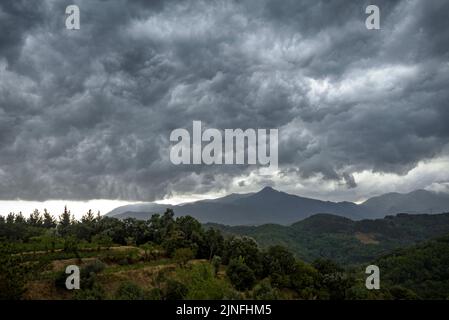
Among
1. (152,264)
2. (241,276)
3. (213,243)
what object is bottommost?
(241,276)

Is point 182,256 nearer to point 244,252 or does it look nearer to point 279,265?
point 244,252

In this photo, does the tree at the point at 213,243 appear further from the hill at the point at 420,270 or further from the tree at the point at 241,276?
the hill at the point at 420,270

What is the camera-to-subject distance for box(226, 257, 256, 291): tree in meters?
77.4

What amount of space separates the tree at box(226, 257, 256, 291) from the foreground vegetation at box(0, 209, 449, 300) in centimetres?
19

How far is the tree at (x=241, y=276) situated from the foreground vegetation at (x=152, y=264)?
19 cm

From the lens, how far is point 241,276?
7856 cm

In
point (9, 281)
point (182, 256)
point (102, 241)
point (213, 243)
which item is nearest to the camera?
point (9, 281)

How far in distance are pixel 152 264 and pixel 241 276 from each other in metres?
18.2

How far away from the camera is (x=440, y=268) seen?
172625mm

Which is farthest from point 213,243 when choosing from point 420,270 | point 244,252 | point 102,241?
point 420,270

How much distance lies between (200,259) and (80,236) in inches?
1226

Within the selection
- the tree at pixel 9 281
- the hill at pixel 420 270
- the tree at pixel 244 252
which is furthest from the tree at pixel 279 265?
the hill at pixel 420 270

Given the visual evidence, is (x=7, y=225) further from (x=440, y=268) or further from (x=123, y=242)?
(x=440, y=268)
